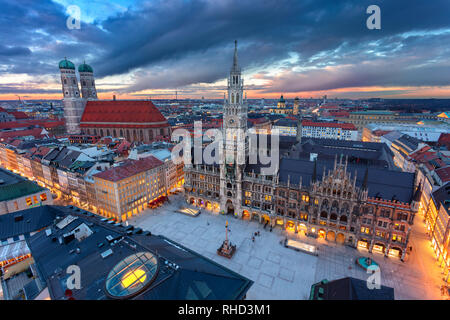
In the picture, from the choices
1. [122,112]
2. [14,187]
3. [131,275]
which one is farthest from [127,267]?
[122,112]

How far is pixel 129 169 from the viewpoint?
75.8m

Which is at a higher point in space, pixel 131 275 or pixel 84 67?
pixel 84 67

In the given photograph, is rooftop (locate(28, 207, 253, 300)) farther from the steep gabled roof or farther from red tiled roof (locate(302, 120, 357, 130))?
red tiled roof (locate(302, 120, 357, 130))

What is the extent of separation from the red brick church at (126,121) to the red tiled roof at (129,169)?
86904 millimetres

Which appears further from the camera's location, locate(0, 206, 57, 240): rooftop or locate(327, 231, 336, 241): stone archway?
locate(327, 231, 336, 241): stone archway

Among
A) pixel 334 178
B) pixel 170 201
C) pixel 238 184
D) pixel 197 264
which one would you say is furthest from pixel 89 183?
pixel 334 178

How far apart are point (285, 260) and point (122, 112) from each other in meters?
169

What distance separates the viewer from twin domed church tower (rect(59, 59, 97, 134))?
177m

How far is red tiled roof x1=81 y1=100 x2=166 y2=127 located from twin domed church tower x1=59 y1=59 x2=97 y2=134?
10157mm

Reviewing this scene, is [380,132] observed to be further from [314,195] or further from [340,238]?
→ [314,195]

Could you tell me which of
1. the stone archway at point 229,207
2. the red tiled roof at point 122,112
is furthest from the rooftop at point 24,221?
the red tiled roof at point 122,112

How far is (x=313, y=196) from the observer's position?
61906mm

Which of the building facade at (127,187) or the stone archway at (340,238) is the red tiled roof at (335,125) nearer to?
the stone archway at (340,238)

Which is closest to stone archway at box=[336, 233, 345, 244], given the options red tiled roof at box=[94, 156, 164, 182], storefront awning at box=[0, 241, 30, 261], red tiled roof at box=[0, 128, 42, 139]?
red tiled roof at box=[94, 156, 164, 182]
